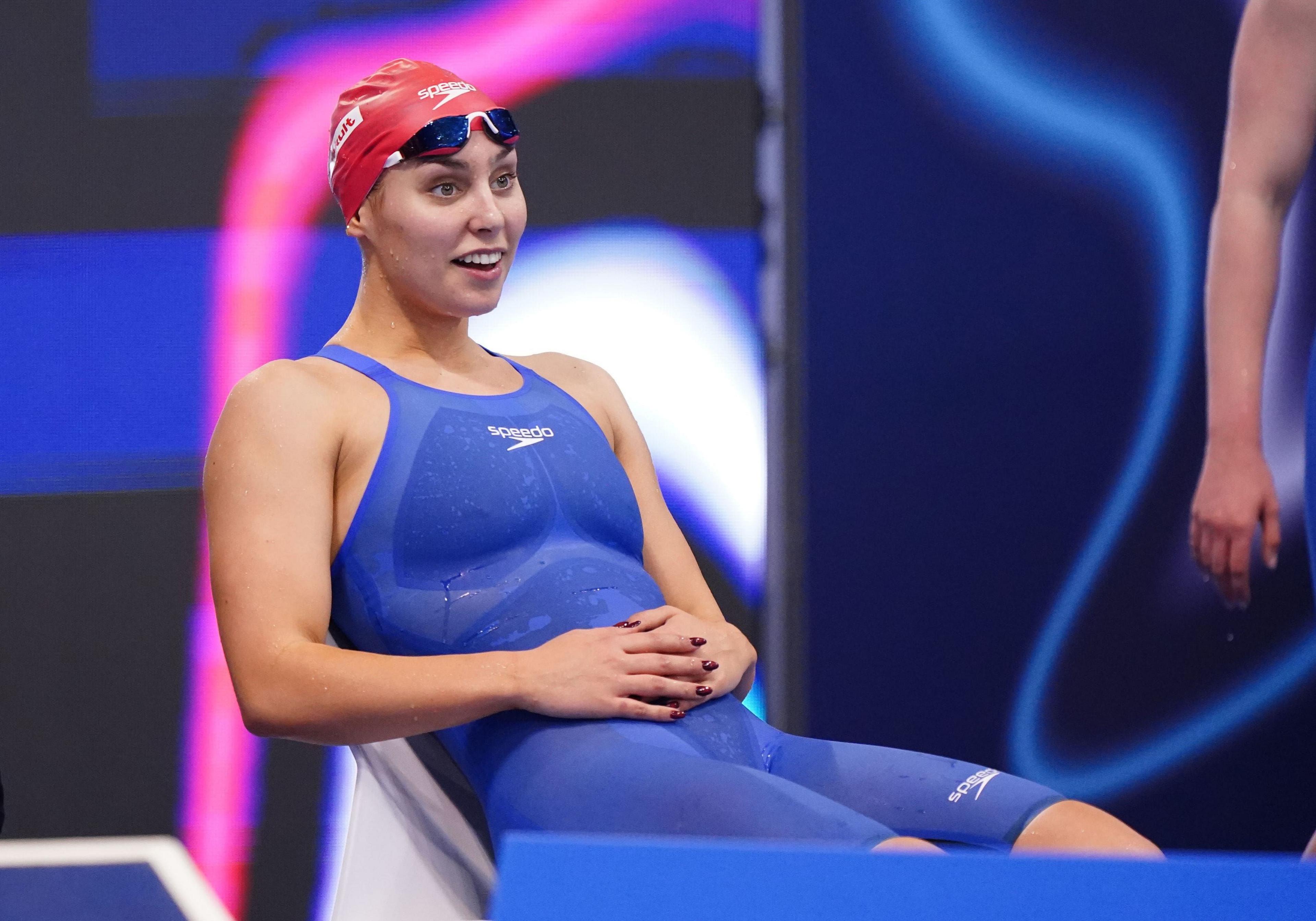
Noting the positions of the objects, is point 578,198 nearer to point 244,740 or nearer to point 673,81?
point 673,81

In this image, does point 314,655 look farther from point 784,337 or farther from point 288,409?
point 784,337

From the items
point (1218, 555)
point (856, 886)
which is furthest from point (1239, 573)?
point (856, 886)

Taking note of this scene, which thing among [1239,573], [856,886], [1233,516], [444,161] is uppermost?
[444,161]

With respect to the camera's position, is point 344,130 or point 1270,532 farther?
point 1270,532

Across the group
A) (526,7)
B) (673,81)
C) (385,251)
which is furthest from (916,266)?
(385,251)

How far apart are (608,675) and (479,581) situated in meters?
0.22

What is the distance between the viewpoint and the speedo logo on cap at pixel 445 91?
1.71 m

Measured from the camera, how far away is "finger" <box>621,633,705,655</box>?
4.74 feet

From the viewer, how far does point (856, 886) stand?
67 cm

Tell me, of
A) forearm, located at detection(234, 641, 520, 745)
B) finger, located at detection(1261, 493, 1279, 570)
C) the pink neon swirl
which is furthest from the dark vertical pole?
forearm, located at detection(234, 641, 520, 745)

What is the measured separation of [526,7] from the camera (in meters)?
2.74

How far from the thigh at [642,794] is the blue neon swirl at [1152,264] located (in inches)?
61.7

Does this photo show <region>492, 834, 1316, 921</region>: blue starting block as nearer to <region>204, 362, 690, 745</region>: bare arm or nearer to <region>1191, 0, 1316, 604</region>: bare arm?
<region>204, 362, 690, 745</region>: bare arm

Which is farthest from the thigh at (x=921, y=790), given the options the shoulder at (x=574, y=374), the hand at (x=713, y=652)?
the shoulder at (x=574, y=374)
